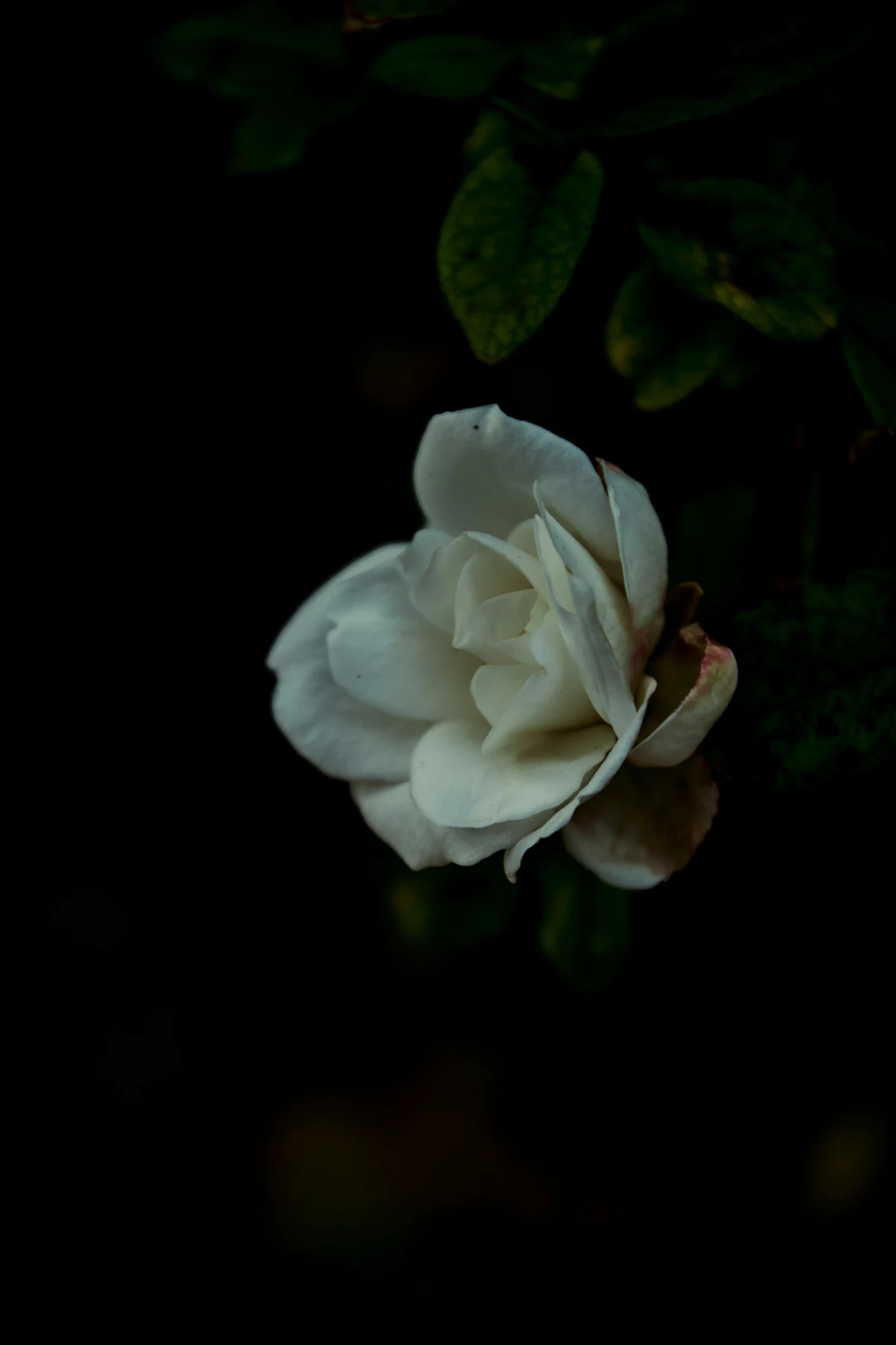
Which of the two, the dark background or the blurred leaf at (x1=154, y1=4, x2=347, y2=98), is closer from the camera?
the blurred leaf at (x1=154, y1=4, x2=347, y2=98)

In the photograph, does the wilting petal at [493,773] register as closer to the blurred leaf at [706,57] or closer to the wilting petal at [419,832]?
the wilting petal at [419,832]

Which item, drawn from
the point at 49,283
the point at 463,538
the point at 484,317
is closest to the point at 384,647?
the point at 463,538

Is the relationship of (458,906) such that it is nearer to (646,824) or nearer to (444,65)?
(646,824)

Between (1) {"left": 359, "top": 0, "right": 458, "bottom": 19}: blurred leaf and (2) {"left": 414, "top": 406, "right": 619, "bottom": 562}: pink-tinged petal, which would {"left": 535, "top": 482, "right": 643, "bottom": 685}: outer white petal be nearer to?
(2) {"left": 414, "top": 406, "right": 619, "bottom": 562}: pink-tinged petal

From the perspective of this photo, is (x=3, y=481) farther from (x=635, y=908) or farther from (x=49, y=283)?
(x=635, y=908)

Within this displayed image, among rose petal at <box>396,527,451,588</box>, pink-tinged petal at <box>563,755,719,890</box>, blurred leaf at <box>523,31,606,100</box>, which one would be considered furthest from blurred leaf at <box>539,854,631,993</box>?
blurred leaf at <box>523,31,606,100</box>

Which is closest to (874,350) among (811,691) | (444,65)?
(811,691)
